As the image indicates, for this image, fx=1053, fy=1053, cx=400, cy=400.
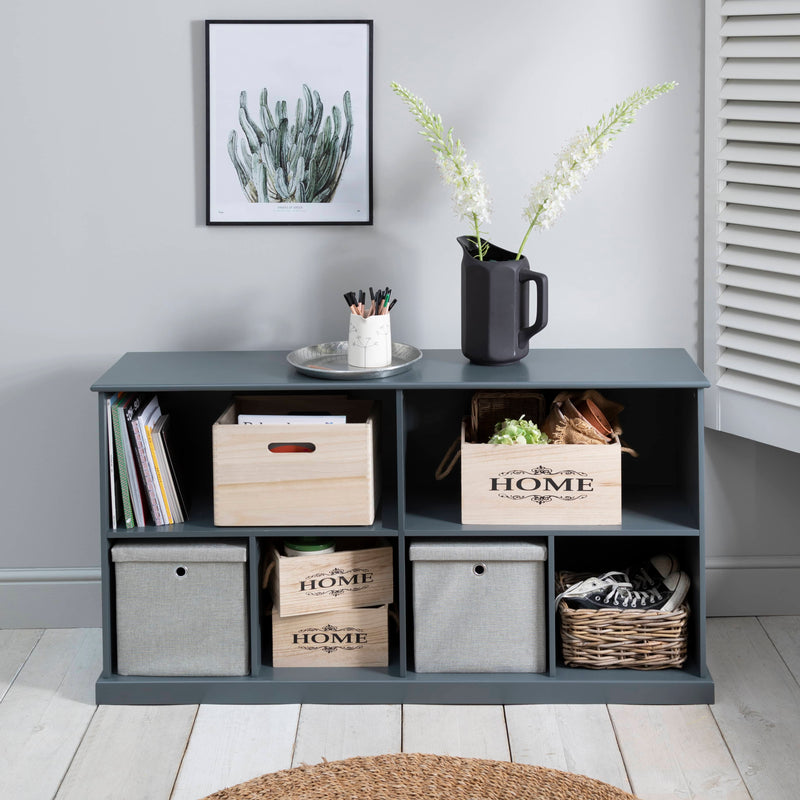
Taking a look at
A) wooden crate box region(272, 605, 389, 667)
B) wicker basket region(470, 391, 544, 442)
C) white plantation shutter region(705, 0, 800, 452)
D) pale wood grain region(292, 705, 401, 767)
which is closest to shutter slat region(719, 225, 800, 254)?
white plantation shutter region(705, 0, 800, 452)

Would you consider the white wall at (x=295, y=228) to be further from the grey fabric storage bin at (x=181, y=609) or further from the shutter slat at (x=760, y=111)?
the grey fabric storage bin at (x=181, y=609)

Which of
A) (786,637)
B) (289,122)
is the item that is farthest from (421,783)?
(289,122)

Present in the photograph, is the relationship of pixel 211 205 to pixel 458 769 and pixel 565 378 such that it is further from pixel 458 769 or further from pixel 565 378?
pixel 458 769

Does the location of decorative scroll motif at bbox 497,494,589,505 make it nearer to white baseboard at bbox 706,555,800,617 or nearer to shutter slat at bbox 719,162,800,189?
white baseboard at bbox 706,555,800,617

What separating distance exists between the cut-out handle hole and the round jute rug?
2.14 ft

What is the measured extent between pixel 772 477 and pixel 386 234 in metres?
1.17

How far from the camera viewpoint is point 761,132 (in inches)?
95.0

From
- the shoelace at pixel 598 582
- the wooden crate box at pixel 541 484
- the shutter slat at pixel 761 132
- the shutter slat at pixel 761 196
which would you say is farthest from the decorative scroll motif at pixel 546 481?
the shutter slat at pixel 761 132

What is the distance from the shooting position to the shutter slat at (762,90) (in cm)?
235

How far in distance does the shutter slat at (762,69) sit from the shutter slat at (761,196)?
24 cm

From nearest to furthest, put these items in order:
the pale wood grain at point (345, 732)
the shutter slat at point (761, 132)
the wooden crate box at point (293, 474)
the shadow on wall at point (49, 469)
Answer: the pale wood grain at point (345, 732) → the wooden crate box at point (293, 474) → the shutter slat at point (761, 132) → the shadow on wall at point (49, 469)

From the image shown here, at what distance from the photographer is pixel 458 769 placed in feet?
6.45

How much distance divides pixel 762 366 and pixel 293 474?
3.76 feet

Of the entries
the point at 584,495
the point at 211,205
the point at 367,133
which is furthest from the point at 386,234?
the point at 584,495
